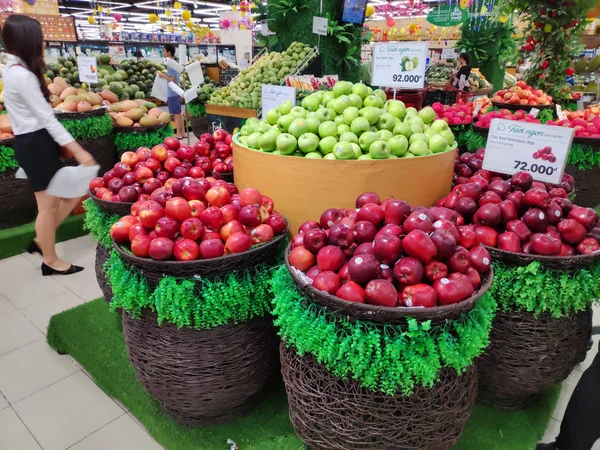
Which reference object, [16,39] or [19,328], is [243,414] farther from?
[16,39]

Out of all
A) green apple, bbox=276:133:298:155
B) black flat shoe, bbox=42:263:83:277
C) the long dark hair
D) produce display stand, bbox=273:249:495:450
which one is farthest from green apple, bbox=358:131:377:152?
black flat shoe, bbox=42:263:83:277

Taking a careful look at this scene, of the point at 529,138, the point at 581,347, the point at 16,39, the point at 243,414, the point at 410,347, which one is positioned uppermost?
the point at 16,39

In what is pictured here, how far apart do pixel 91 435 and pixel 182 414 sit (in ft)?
1.68

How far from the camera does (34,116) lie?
2.97 meters

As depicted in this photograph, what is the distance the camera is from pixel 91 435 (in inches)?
79.6

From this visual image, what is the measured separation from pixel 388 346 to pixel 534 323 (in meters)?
0.86

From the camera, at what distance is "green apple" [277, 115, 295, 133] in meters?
2.17

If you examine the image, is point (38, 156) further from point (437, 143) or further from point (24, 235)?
point (437, 143)

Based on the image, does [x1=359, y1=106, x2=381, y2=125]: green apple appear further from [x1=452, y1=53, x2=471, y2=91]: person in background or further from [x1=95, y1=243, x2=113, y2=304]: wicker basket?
[x1=452, y1=53, x2=471, y2=91]: person in background

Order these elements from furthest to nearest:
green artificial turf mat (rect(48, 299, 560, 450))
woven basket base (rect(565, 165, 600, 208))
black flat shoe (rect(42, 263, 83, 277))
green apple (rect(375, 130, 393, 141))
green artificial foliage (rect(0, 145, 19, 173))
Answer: woven basket base (rect(565, 165, 600, 208))
green artificial foliage (rect(0, 145, 19, 173))
black flat shoe (rect(42, 263, 83, 277))
green apple (rect(375, 130, 393, 141))
green artificial turf mat (rect(48, 299, 560, 450))

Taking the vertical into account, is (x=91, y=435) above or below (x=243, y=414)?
below

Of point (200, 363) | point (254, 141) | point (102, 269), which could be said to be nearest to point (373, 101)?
point (254, 141)

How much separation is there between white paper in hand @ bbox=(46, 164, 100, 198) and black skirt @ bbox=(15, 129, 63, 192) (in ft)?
0.93

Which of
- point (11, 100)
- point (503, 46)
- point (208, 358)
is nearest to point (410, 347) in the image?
point (208, 358)
